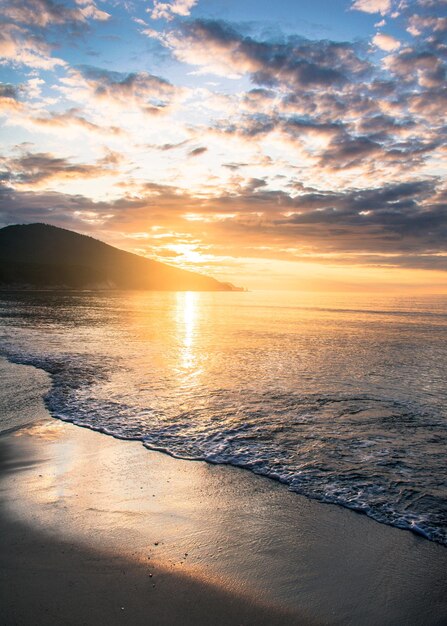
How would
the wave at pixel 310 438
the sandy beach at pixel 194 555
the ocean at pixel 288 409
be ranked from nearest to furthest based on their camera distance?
the sandy beach at pixel 194 555
the wave at pixel 310 438
the ocean at pixel 288 409

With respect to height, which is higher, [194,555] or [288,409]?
[194,555]

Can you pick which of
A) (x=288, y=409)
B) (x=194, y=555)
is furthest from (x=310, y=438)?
(x=194, y=555)

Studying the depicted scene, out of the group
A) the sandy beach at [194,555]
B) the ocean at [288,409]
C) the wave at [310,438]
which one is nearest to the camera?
the sandy beach at [194,555]

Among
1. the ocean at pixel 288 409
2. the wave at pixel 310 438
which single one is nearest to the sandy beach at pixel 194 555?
the wave at pixel 310 438

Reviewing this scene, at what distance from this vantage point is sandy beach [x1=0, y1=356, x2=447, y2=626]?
4.38 metres

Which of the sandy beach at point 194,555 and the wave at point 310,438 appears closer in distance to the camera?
the sandy beach at point 194,555

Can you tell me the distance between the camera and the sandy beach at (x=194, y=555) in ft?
14.4

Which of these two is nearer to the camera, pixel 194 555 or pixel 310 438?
pixel 194 555

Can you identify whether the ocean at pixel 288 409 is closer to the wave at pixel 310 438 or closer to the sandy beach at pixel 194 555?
the wave at pixel 310 438

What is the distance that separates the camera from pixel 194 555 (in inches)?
211

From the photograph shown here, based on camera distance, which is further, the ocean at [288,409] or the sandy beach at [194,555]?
the ocean at [288,409]

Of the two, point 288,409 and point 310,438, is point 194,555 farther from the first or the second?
point 288,409

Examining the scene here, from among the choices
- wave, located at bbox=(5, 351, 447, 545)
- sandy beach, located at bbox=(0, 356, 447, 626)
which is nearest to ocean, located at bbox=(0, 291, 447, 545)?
wave, located at bbox=(5, 351, 447, 545)

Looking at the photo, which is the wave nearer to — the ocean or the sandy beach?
the ocean
